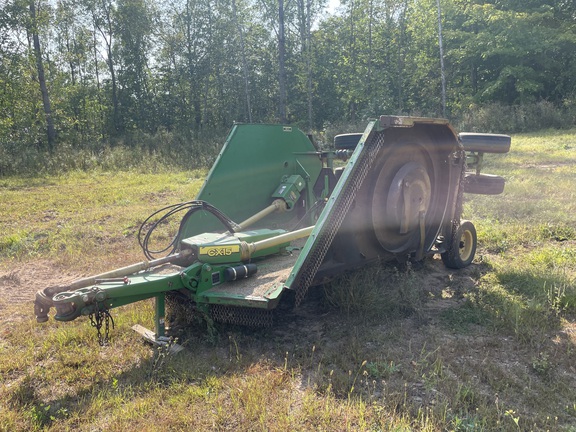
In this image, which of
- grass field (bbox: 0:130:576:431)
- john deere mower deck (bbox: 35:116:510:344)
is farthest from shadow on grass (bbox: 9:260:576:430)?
john deere mower deck (bbox: 35:116:510:344)

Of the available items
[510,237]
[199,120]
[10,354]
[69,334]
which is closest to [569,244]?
[510,237]

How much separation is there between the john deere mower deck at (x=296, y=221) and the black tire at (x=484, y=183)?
0.01 m

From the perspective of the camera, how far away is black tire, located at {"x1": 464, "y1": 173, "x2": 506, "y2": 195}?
446cm

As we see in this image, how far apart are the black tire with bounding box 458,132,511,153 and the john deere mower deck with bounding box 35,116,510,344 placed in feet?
0.03

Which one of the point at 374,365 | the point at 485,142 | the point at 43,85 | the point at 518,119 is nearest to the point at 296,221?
the point at 485,142

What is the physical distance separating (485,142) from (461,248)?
1088 millimetres

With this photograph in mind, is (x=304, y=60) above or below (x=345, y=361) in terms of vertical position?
above

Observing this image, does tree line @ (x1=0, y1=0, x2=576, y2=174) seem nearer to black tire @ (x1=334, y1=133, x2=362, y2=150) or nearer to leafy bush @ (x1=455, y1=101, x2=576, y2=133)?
leafy bush @ (x1=455, y1=101, x2=576, y2=133)

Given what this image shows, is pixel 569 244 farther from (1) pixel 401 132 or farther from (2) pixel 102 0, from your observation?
Answer: (2) pixel 102 0

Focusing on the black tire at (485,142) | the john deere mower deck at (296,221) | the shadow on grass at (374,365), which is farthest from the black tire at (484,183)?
the shadow on grass at (374,365)

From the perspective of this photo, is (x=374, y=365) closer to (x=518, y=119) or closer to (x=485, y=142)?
(x=485, y=142)

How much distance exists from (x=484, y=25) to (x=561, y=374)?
2810cm

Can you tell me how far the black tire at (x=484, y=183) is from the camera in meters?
4.46

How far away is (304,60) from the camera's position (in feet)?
83.1
